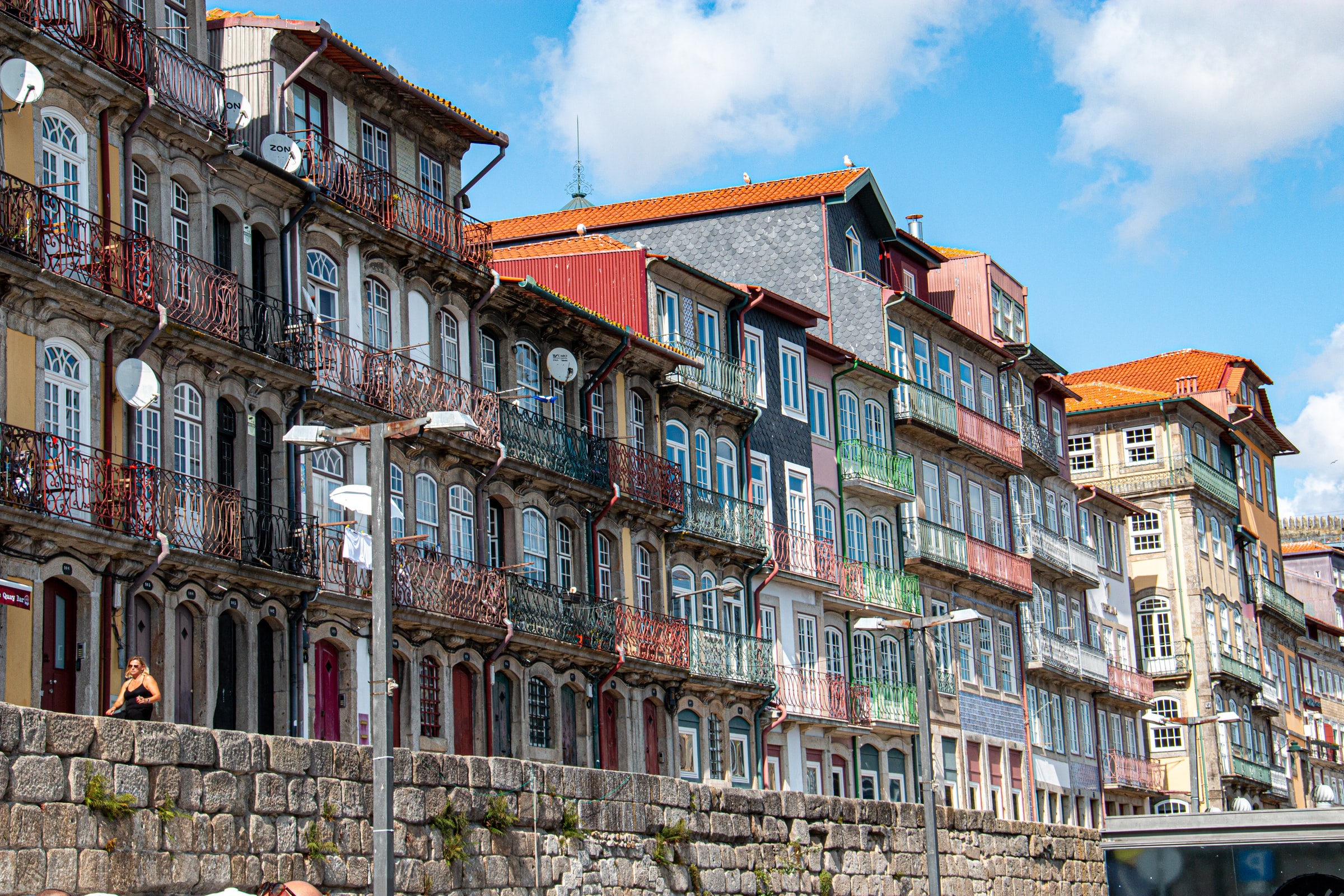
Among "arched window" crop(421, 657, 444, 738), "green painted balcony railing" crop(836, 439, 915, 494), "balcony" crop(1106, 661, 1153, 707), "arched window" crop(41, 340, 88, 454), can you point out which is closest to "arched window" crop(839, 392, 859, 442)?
"green painted balcony railing" crop(836, 439, 915, 494)

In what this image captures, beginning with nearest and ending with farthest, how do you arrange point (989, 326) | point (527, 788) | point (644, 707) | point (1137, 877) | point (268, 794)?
point (268, 794)
point (527, 788)
point (1137, 877)
point (644, 707)
point (989, 326)

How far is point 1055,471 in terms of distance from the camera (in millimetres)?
58031

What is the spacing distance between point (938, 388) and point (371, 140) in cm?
2253

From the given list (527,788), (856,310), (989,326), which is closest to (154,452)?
(527,788)

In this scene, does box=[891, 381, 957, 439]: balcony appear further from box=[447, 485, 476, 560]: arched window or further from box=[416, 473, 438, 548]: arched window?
box=[416, 473, 438, 548]: arched window

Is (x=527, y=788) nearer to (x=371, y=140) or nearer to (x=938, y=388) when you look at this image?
(x=371, y=140)

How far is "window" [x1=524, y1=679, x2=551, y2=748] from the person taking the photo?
33594 millimetres

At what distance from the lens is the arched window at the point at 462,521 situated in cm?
3241

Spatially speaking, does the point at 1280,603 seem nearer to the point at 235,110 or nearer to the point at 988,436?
the point at 988,436

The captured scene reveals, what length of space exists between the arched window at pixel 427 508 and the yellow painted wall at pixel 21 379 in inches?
337

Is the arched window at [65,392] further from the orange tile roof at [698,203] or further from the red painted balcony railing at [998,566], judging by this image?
the red painted balcony railing at [998,566]

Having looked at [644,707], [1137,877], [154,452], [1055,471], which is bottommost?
[1137,877]

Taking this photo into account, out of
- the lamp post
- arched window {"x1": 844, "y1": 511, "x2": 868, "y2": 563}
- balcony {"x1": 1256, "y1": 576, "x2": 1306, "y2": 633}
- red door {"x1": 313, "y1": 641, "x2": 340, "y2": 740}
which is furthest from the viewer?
balcony {"x1": 1256, "y1": 576, "x2": 1306, "y2": 633}

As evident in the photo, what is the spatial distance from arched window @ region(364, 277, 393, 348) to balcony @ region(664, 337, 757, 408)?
337 inches
